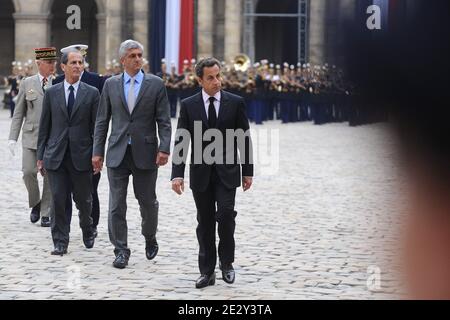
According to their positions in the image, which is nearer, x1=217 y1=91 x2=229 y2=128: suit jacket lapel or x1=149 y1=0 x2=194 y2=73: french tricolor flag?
x1=217 y1=91 x2=229 y2=128: suit jacket lapel

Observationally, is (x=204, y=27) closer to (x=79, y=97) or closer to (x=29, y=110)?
(x=29, y=110)

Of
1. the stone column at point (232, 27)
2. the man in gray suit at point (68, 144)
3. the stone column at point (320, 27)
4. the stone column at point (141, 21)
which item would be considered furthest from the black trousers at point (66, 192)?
the stone column at point (141, 21)

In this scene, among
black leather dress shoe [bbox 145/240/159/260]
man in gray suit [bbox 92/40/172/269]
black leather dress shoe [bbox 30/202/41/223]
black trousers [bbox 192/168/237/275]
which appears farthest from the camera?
black leather dress shoe [bbox 30/202/41/223]

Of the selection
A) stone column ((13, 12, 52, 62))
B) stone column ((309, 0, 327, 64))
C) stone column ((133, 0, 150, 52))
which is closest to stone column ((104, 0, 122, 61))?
stone column ((133, 0, 150, 52))

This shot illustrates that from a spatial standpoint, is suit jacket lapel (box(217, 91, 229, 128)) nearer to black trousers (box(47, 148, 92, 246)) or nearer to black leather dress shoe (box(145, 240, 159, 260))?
black leather dress shoe (box(145, 240, 159, 260))

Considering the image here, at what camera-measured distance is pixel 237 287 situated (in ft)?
24.5

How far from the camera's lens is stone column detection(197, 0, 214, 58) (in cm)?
4650

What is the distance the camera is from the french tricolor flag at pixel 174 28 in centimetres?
4072

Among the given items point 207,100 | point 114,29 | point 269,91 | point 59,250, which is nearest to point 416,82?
point 207,100

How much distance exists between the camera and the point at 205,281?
745cm

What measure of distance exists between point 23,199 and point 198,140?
647cm

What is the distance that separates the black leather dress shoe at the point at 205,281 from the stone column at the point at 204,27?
39.2m

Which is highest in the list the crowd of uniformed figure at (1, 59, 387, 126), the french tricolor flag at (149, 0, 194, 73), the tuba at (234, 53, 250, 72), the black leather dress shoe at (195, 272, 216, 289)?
the french tricolor flag at (149, 0, 194, 73)
